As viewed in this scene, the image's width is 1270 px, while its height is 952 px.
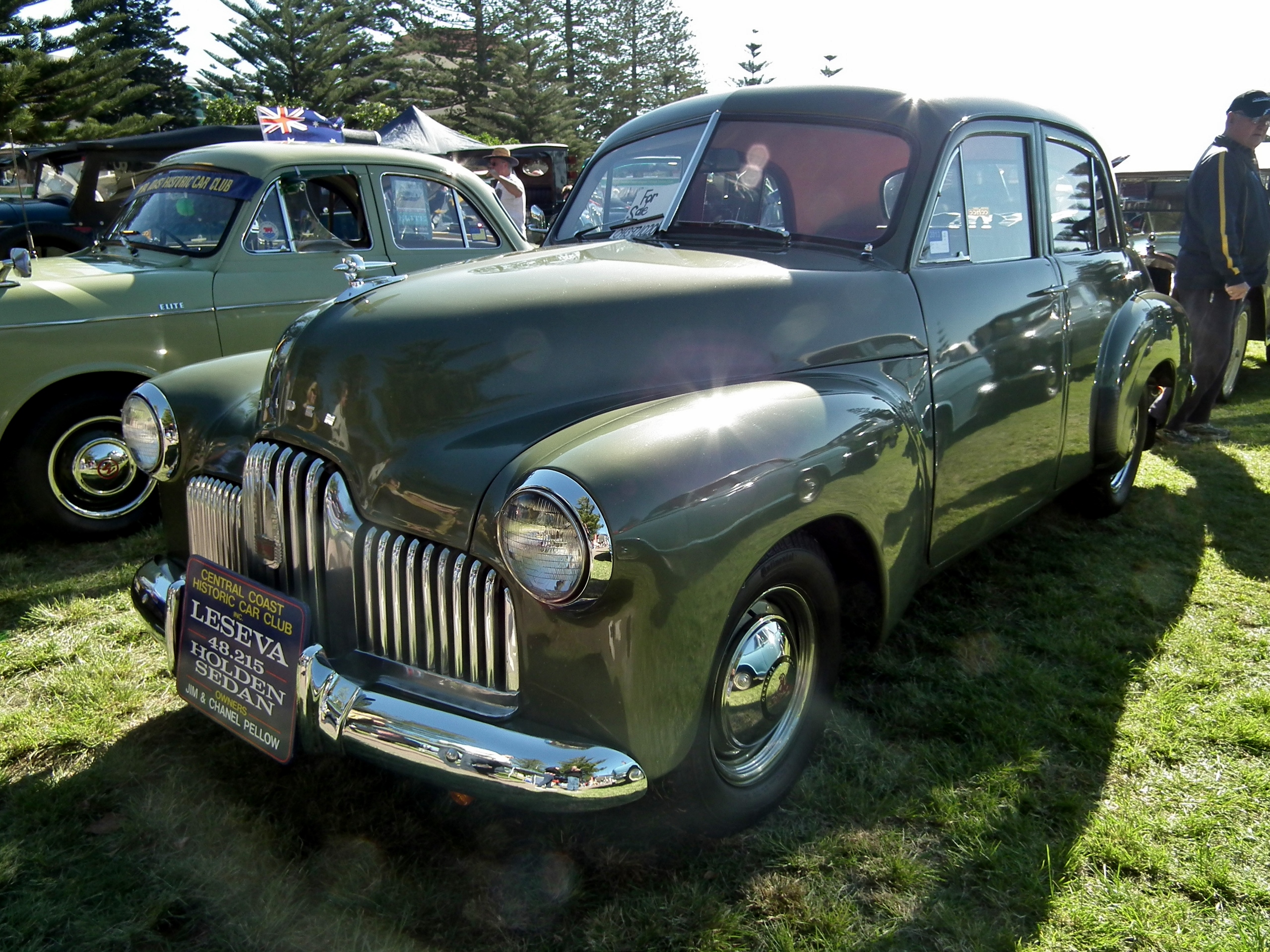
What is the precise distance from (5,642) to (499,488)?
2519 mm

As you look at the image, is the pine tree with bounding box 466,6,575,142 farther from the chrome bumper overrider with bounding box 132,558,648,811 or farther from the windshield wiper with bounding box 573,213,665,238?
the chrome bumper overrider with bounding box 132,558,648,811

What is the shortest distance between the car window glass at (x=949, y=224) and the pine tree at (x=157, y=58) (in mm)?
35596

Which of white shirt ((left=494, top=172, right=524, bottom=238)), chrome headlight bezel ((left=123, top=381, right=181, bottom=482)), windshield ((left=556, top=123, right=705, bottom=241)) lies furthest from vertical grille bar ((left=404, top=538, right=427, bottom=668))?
white shirt ((left=494, top=172, right=524, bottom=238))

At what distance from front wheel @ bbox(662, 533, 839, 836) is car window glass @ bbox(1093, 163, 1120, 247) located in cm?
262

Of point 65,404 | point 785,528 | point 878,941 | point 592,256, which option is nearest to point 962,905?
point 878,941

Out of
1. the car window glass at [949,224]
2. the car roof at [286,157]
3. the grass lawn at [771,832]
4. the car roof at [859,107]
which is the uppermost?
Result: the car roof at [286,157]

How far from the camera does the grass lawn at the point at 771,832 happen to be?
80.2 inches

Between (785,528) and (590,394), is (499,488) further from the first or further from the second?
(785,528)

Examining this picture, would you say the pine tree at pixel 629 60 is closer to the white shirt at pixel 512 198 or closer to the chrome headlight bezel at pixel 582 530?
the white shirt at pixel 512 198

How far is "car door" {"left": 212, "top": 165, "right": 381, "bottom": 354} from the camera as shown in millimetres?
4719

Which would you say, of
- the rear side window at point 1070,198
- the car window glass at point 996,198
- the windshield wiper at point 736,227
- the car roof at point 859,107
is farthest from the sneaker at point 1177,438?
the windshield wiper at point 736,227

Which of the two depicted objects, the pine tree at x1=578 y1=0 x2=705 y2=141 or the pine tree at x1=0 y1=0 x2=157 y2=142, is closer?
the pine tree at x1=0 y1=0 x2=157 y2=142

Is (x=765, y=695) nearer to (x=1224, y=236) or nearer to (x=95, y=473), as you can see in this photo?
(x=95, y=473)

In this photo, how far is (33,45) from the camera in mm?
24094
